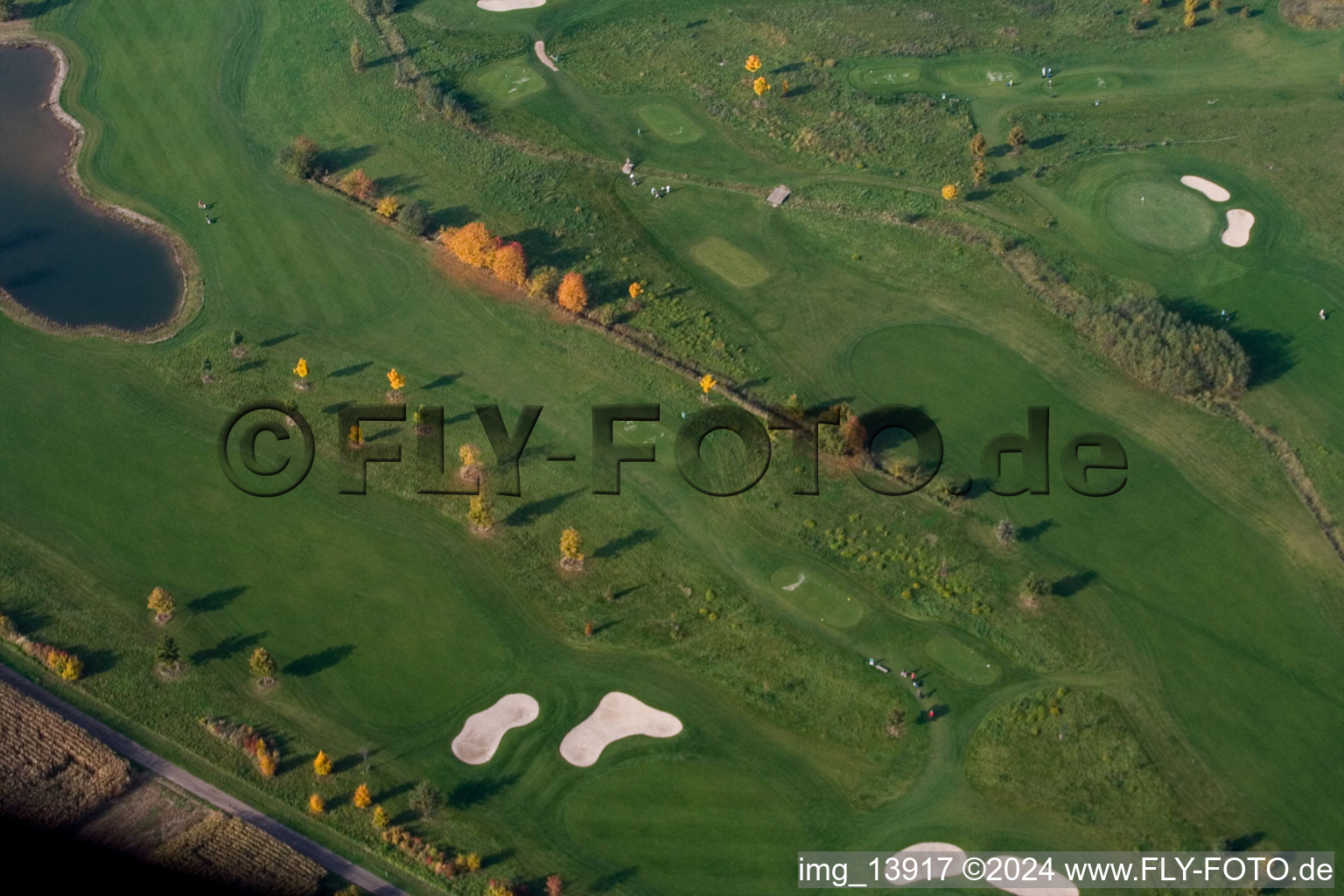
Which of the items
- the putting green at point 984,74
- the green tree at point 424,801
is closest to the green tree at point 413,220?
the green tree at point 424,801

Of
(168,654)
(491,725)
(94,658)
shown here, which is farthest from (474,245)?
(94,658)

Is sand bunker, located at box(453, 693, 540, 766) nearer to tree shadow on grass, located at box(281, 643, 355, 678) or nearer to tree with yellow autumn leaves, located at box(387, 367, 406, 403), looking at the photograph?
tree shadow on grass, located at box(281, 643, 355, 678)

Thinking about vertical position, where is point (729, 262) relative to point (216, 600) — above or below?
below

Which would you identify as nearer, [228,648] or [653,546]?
[228,648]

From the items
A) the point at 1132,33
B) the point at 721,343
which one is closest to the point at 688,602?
the point at 721,343

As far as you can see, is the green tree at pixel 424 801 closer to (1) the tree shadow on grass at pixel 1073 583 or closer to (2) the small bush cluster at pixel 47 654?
(2) the small bush cluster at pixel 47 654

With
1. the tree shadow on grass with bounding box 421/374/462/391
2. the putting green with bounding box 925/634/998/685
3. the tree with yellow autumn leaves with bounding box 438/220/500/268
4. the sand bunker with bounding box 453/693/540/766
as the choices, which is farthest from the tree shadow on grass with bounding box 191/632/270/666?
the putting green with bounding box 925/634/998/685

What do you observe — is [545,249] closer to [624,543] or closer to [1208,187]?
[624,543]
